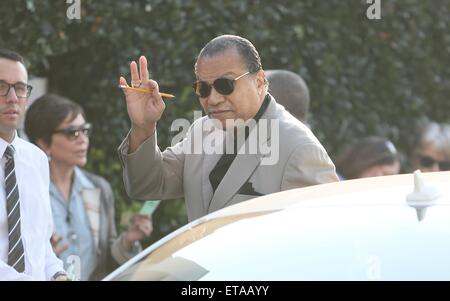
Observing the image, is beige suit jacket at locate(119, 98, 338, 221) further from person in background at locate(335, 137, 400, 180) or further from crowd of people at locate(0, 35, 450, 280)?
person in background at locate(335, 137, 400, 180)

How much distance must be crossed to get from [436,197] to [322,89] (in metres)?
5.72

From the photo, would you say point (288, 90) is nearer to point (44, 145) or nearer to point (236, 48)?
point (236, 48)

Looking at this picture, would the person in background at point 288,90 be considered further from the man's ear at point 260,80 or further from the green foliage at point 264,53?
the green foliage at point 264,53

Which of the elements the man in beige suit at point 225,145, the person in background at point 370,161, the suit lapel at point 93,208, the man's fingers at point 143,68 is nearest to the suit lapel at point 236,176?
the man in beige suit at point 225,145

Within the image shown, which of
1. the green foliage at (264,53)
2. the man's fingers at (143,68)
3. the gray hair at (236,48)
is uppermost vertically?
the green foliage at (264,53)

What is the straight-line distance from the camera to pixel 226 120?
4941mm

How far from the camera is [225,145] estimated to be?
496 centimetres

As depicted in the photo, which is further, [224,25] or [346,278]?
[224,25]

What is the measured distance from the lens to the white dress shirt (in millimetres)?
4855

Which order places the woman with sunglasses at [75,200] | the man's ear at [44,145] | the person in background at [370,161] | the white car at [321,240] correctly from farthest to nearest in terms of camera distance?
the person in background at [370,161]
the man's ear at [44,145]
the woman with sunglasses at [75,200]
the white car at [321,240]

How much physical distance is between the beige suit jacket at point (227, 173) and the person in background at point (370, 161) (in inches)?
103

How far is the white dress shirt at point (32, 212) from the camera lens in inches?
191
